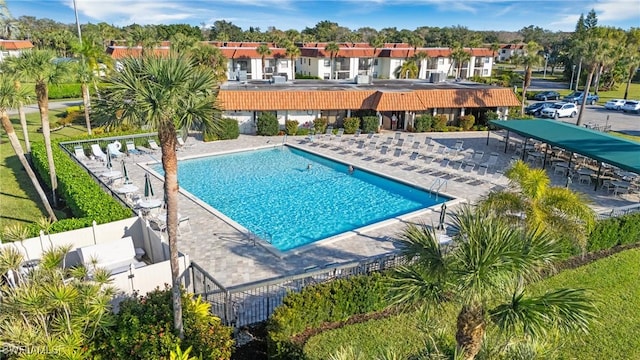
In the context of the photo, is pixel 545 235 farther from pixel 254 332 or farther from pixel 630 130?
pixel 630 130

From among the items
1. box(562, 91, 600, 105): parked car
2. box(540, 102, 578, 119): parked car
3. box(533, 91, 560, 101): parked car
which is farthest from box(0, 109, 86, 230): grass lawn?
box(562, 91, 600, 105): parked car

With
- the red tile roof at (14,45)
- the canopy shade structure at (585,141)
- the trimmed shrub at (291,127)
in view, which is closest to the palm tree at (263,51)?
the trimmed shrub at (291,127)

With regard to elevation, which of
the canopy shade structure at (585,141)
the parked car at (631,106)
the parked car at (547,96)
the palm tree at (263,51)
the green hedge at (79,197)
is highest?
the palm tree at (263,51)

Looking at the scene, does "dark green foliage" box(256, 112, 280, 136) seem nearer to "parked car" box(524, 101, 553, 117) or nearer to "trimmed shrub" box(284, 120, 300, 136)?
"trimmed shrub" box(284, 120, 300, 136)

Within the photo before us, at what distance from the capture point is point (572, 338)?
1067 cm

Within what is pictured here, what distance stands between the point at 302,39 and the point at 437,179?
58912 millimetres

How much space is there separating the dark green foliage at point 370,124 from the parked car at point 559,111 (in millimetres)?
17346

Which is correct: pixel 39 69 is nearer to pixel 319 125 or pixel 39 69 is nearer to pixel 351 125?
pixel 319 125

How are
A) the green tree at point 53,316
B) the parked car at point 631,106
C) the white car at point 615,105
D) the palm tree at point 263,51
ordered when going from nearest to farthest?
the green tree at point 53,316 → the parked car at point 631,106 → the white car at point 615,105 → the palm tree at point 263,51

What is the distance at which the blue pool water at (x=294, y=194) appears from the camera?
59.0 feet

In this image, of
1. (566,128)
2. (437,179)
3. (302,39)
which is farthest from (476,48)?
(437,179)

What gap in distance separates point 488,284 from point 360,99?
27360 millimetres

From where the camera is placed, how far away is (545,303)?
6.25 m

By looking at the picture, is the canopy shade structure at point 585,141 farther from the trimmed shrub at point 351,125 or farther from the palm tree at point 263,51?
the palm tree at point 263,51
